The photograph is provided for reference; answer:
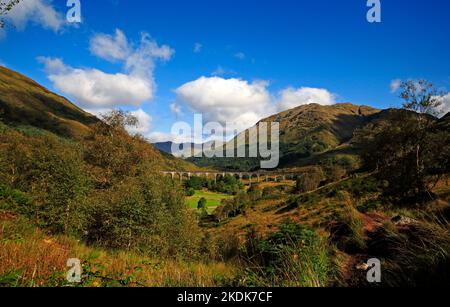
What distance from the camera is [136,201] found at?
21.6 m

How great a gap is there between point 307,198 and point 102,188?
115 ft

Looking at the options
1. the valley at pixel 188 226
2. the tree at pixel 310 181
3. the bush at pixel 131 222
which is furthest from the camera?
the tree at pixel 310 181

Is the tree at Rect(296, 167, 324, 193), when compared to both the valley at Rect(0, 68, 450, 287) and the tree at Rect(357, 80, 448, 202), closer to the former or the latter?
the valley at Rect(0, 68, 450, 287)

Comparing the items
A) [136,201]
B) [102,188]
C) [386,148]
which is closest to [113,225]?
[136,201]

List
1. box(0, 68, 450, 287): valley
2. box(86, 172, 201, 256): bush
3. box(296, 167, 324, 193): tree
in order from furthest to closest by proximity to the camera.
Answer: box(296, 167, 324, 193): tree, box(86, 172, 201, 256): bush, box(0, 68, 450, 287): valley

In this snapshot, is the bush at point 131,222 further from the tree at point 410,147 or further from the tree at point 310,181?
the tree at point 310,181

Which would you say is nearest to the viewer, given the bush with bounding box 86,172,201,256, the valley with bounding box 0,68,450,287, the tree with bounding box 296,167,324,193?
the valley with bounding box 0,68,450,287

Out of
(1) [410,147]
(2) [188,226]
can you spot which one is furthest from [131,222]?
(1) [410,147]

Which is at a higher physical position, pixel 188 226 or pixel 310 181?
pixel 310 181

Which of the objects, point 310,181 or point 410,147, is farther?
point 310,181

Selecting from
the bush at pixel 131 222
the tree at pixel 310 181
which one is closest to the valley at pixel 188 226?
the bush at pixel 131 222

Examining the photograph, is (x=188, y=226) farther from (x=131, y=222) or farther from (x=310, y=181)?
(x=310, y=181)

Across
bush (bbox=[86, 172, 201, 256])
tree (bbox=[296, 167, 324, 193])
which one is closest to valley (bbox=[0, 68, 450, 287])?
bush (bbox=[86, 172, 201, 256])
